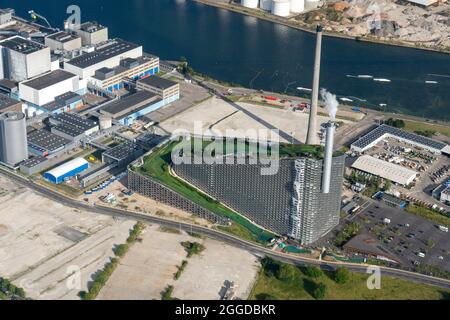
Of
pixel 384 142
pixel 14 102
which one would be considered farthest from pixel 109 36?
pixel 384 142

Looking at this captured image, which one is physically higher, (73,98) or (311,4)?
(311,4)

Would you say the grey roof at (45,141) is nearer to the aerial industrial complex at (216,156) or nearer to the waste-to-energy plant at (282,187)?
the aerial industrial complex at (216,156)

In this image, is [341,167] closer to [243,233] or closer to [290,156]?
[290,156]

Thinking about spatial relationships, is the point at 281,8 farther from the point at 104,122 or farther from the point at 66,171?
the point at 66,171

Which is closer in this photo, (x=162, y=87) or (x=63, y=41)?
(x=162, y=87)

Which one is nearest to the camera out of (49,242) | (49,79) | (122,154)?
(49,242)

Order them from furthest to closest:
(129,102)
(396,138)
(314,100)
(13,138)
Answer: (129,102)
(396,138)
(314,100)
(13,138)

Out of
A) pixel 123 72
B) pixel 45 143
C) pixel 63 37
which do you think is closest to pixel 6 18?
pixel 63 37
